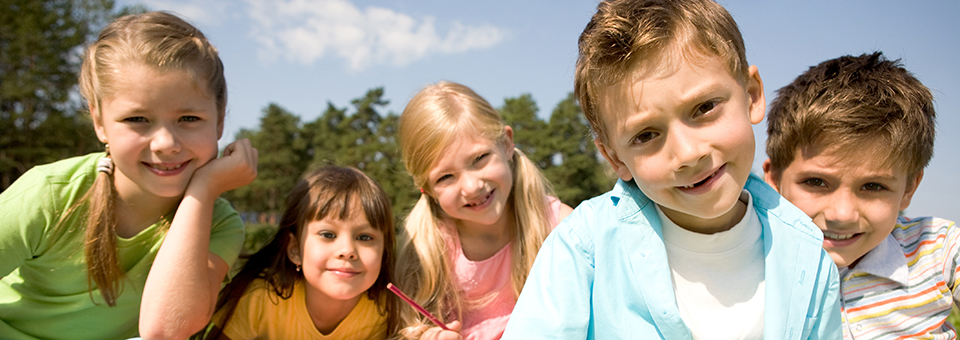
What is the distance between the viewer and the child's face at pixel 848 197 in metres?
2.19

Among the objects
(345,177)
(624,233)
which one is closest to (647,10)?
(624,233)

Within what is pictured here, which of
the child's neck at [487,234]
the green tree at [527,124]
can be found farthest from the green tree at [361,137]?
the child's neck at [487,234]

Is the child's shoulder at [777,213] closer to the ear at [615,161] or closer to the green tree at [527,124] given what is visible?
the ear at [615,161]

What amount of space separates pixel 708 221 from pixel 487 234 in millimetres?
1637

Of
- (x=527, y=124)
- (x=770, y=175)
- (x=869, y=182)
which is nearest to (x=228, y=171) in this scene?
(x=770, y=175)

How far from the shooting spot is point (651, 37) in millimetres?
1620

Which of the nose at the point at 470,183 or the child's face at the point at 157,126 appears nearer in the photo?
the child's face at the point at 157,126

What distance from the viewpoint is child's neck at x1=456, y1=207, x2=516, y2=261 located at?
3.28 m

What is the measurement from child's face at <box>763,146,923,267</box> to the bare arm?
244cm

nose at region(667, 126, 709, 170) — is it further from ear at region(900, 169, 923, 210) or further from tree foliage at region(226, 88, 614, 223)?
tree foliage at region(226, 88, 614, 223)

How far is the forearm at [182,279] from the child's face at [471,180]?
1.15 m

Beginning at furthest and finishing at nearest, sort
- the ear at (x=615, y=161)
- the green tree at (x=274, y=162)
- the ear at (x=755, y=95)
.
→ the green tree at (x=274, y=162), the ear at (x=615, y=161), the ear at (x=755, y=95)

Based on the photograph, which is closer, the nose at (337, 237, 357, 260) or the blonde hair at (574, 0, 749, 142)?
the blonde hair at (574, 0, 749, 142)

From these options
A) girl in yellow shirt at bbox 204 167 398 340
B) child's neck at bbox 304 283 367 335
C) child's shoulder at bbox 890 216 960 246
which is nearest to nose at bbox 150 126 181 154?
girl in yellow shirt at bbox 204 167 398 340
